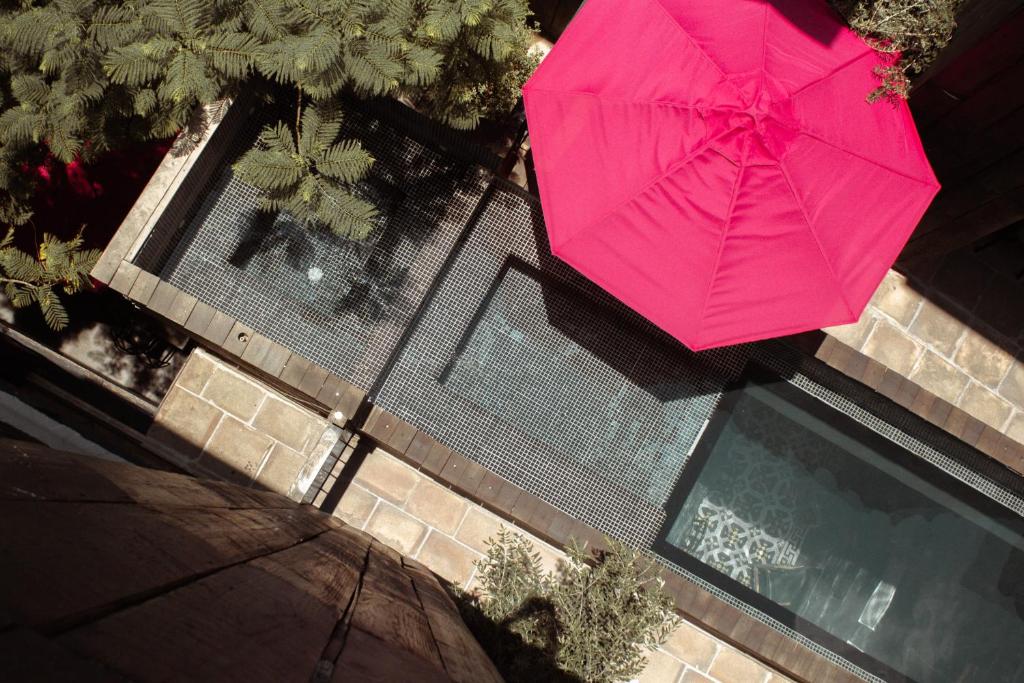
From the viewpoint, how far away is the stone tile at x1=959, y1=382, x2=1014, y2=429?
218 inches

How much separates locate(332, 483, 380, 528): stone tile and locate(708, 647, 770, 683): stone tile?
2773 millimetres

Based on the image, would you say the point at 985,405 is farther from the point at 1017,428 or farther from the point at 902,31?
the point at 902,31

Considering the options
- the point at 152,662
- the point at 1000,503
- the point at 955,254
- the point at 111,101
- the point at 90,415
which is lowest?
the point at 90,415

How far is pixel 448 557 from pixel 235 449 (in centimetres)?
171

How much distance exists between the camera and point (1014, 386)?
5.63 meters

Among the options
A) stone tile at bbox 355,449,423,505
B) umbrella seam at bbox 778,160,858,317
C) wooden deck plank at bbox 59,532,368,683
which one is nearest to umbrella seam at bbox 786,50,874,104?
umbrella seam at bbox 778,160,858,317

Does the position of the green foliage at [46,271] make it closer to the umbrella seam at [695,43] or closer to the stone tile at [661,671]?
the umbrella seam at [695,43]

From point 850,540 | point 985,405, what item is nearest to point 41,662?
point 850,540

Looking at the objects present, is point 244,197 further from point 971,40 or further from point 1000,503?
point 1000,503

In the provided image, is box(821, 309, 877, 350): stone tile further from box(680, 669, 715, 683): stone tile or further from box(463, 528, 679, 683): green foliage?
box(680, 669, 715, 683): stone tile

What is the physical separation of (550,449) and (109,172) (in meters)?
3.80

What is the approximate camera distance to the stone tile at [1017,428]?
18.2 feet

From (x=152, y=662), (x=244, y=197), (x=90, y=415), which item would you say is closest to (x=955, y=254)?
(x=244, y=197)

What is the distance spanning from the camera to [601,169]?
3953 mm
